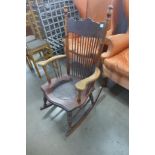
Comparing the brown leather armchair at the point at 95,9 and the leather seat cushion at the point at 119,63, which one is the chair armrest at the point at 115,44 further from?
the brown leather armchair at the point at 95,9

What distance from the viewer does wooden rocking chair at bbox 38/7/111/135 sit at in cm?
155

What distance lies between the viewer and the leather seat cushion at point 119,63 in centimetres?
181

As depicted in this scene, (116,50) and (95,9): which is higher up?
(95,9)

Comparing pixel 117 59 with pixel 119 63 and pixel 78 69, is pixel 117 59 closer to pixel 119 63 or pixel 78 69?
pixel 119 63

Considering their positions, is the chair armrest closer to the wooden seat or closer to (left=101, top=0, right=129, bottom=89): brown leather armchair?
(left=101, top=0, right=129, bottom=89): brown leather armchair

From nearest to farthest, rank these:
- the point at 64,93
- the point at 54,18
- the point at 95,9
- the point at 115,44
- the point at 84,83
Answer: the point at 84,83, the point at 64,93, the point at 115,44, the point at 95,9, the point at 54,18

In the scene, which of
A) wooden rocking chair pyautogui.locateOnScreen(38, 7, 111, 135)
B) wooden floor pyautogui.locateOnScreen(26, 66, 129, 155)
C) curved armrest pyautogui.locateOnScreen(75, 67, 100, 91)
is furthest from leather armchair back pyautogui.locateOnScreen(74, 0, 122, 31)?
wooden floor pyautogui.locateOnScreen(26, 66, 129, 155)

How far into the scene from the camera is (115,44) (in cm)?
197

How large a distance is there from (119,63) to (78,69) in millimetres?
451

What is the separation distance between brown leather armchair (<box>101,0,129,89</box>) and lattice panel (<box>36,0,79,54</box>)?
103 cm

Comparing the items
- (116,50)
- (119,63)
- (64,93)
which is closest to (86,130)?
(64,93)

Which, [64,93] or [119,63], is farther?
[119,63]
